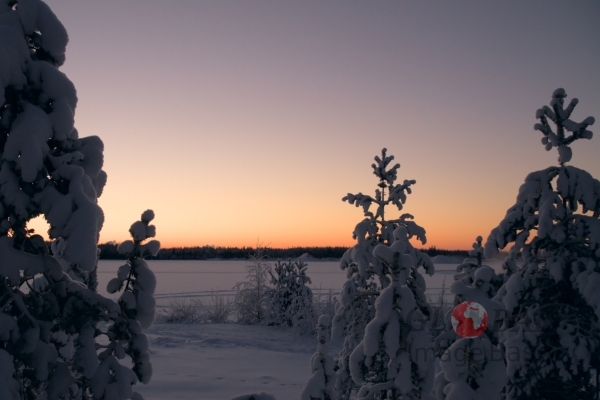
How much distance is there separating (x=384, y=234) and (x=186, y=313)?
16.6 metres

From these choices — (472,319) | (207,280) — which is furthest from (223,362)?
(207,280)

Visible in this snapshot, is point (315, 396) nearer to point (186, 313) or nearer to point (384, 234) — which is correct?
point (384, 234)

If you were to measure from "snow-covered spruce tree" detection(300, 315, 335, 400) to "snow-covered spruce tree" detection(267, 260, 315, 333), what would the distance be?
49.7ft

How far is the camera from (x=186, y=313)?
72.6ft

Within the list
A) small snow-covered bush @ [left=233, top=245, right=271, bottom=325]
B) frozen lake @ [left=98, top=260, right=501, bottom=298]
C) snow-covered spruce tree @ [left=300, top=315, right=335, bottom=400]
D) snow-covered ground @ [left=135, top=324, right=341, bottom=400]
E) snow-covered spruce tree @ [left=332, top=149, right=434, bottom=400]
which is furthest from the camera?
frozen lake @ [left=98, top=260, right=501, bottom=298]

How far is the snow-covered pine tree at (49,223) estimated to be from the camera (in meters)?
3.11

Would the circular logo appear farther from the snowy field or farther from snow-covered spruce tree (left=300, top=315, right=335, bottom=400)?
the snowy field

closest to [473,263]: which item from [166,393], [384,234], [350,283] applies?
[384,234]

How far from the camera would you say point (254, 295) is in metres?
23.3

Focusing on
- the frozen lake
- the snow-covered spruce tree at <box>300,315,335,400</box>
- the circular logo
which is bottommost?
the frozen lake

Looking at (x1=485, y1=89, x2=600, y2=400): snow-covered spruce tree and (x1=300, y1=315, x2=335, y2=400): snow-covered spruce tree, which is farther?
(x1=485, y1=89, x2=600, y2=400): snow-covered spruce tree

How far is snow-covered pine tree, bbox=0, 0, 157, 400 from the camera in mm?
3111

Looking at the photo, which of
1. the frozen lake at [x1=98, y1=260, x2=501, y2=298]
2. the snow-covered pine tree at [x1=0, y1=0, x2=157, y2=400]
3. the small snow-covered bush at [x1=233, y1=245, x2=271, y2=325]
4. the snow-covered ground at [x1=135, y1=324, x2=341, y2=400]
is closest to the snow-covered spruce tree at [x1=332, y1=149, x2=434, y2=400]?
the snow-covered ground at [x1=135, y1=324, x2=341, y2=400]

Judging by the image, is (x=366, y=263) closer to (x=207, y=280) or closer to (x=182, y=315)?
(x=182, y=315)
